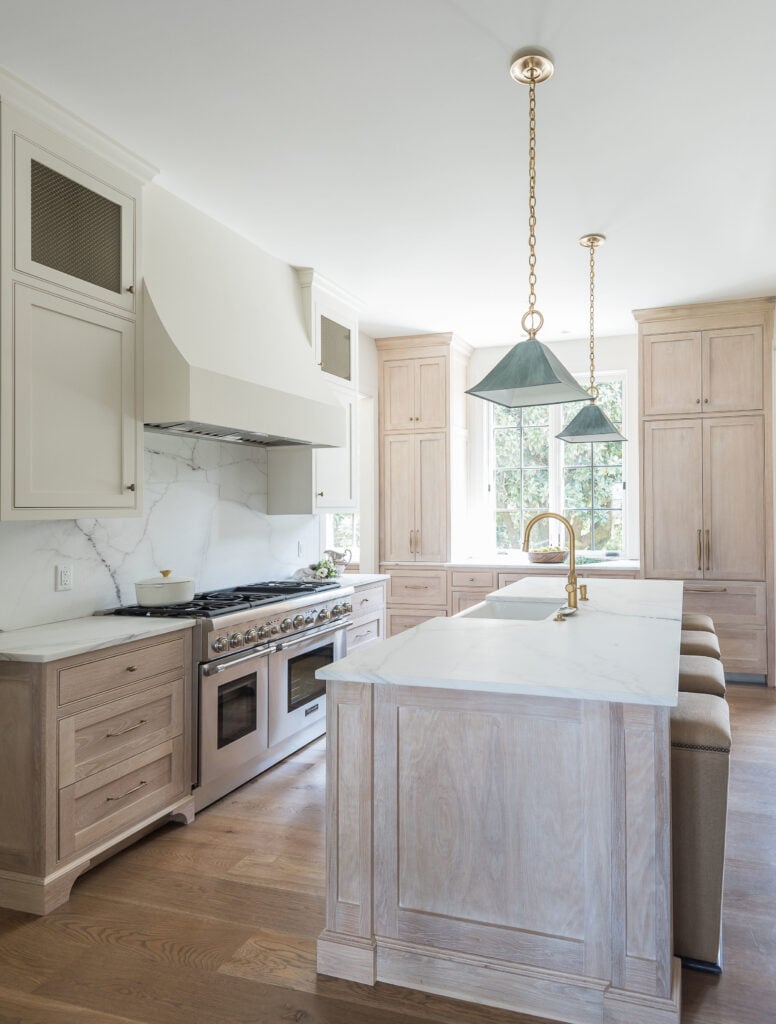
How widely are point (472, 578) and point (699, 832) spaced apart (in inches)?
156

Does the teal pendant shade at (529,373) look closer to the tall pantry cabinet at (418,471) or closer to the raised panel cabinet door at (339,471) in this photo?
the raised panel cabinet door at (339,471)

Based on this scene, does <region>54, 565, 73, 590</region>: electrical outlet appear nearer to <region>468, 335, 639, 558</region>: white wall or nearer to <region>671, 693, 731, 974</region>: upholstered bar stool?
<region>671, 693, 731, 974</region>: upholstered bar stool

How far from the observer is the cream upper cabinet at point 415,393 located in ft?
19.9

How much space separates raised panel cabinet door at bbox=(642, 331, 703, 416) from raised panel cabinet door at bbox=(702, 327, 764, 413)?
0.06m

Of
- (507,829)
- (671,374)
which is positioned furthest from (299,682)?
(671,374)

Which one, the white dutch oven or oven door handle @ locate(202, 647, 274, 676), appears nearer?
oven door handle @ locate(202, 647, 274, 676)

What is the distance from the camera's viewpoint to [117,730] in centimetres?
259

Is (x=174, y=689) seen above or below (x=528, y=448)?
below

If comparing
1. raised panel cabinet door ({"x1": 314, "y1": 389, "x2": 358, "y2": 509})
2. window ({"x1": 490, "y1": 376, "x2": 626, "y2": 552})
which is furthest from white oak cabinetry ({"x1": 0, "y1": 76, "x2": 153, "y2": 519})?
window ({"x1": 490, "y1": 376, "x2": 626, "y2": 552})

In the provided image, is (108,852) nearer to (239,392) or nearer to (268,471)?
(239,392)

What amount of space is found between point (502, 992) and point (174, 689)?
1636 mm

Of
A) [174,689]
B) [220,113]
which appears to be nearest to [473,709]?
[174,689]

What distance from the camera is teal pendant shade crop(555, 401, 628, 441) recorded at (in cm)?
388

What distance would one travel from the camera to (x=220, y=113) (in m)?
2.68
